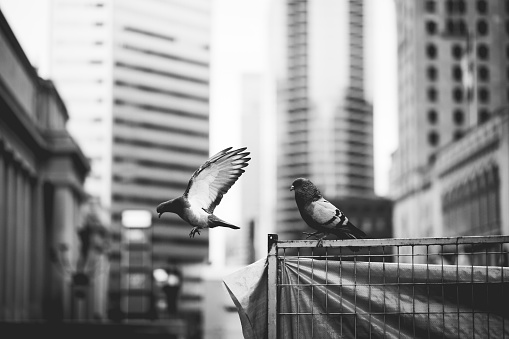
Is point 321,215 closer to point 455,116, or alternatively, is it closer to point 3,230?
point 3,230

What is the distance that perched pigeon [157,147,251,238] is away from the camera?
5.71 meters

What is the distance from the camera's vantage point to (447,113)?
95.6 meters

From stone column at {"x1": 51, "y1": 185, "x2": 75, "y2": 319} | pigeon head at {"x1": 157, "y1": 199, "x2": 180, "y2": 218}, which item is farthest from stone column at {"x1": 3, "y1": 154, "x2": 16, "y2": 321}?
pigeon head at {"x1": 157, "y1": 199, "x2": 180, "y2": 218}

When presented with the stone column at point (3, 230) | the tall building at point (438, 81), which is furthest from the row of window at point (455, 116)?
the stone column at point (3, 230)

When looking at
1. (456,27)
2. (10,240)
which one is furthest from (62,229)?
(456,27)

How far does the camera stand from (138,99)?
140 metres

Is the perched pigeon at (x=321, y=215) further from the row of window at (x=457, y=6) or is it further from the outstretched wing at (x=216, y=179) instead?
the row of window at (x=457, y=6)

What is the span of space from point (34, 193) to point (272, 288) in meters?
50.2

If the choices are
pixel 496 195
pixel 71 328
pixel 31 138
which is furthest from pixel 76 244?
pixel 71 328

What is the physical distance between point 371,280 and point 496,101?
287ft

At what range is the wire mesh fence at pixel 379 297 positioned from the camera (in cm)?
528

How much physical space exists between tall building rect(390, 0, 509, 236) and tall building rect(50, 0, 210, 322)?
1532 inches

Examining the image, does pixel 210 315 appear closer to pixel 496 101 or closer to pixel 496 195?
pixel 496 195

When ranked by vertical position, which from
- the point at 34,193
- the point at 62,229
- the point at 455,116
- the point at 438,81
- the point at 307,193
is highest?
the point at 438,81
